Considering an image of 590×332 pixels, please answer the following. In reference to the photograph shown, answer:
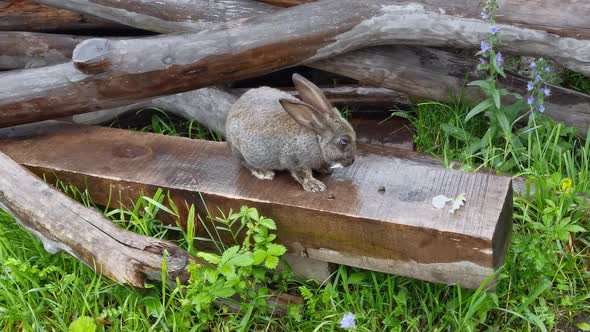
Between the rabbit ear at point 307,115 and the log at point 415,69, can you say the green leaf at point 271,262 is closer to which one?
the rabbit ear at point 307,115

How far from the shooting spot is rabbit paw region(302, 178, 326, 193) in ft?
11.3

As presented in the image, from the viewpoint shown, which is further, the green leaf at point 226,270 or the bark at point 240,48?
the bark at point 240,48

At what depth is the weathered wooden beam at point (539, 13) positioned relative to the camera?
375cm

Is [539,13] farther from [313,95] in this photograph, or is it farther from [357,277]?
[357,277]

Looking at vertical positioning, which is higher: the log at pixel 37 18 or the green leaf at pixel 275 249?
the log at pixel 37 18

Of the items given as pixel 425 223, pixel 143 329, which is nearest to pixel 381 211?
pixel 425 223

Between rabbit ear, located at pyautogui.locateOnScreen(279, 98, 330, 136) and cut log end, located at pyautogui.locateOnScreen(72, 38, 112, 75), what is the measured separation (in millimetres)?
1124

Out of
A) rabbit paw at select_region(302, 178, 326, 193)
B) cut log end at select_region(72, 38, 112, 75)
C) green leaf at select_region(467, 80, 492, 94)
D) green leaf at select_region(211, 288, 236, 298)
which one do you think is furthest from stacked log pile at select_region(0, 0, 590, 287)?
green leaf at select_region(211, 288, 236, 298)

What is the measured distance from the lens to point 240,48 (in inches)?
157

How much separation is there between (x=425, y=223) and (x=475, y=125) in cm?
152

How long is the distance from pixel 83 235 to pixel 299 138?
1.15 metres

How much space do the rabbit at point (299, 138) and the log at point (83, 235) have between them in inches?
26.0

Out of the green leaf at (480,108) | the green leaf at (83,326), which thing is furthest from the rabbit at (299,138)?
the green leaf at (83,326)

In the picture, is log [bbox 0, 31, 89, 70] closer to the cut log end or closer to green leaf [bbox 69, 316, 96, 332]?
the cut log end
